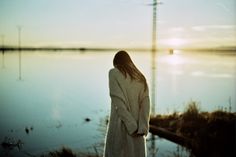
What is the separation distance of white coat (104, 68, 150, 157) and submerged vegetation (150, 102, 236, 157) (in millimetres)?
1604

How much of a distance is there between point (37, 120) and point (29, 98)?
107 cm

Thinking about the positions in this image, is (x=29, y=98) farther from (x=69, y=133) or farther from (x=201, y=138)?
(x=201, y=138)

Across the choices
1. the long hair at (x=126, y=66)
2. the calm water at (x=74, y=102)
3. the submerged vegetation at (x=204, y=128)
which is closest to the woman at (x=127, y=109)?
the long hair at (x=126, y=66)

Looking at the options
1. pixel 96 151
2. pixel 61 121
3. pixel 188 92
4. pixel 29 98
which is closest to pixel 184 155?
pixel 96 151

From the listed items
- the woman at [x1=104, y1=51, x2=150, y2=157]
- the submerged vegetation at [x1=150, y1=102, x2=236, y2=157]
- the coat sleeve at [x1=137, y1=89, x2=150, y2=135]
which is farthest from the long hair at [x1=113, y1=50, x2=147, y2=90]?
the submerged vegetation at [x1=150, y1=102, x2=236, y2=157]

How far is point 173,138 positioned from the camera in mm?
5699

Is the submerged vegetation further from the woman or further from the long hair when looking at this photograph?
the long hair

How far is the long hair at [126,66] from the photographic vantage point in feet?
10.3

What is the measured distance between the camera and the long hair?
3.13 meters

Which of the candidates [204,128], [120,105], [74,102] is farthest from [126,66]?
[74,102]

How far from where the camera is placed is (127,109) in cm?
317

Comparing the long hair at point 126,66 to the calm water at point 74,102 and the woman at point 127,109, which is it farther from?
the calm water at point 74,102

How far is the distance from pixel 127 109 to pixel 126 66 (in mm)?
271

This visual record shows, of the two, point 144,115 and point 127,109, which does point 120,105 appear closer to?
point 127,109
